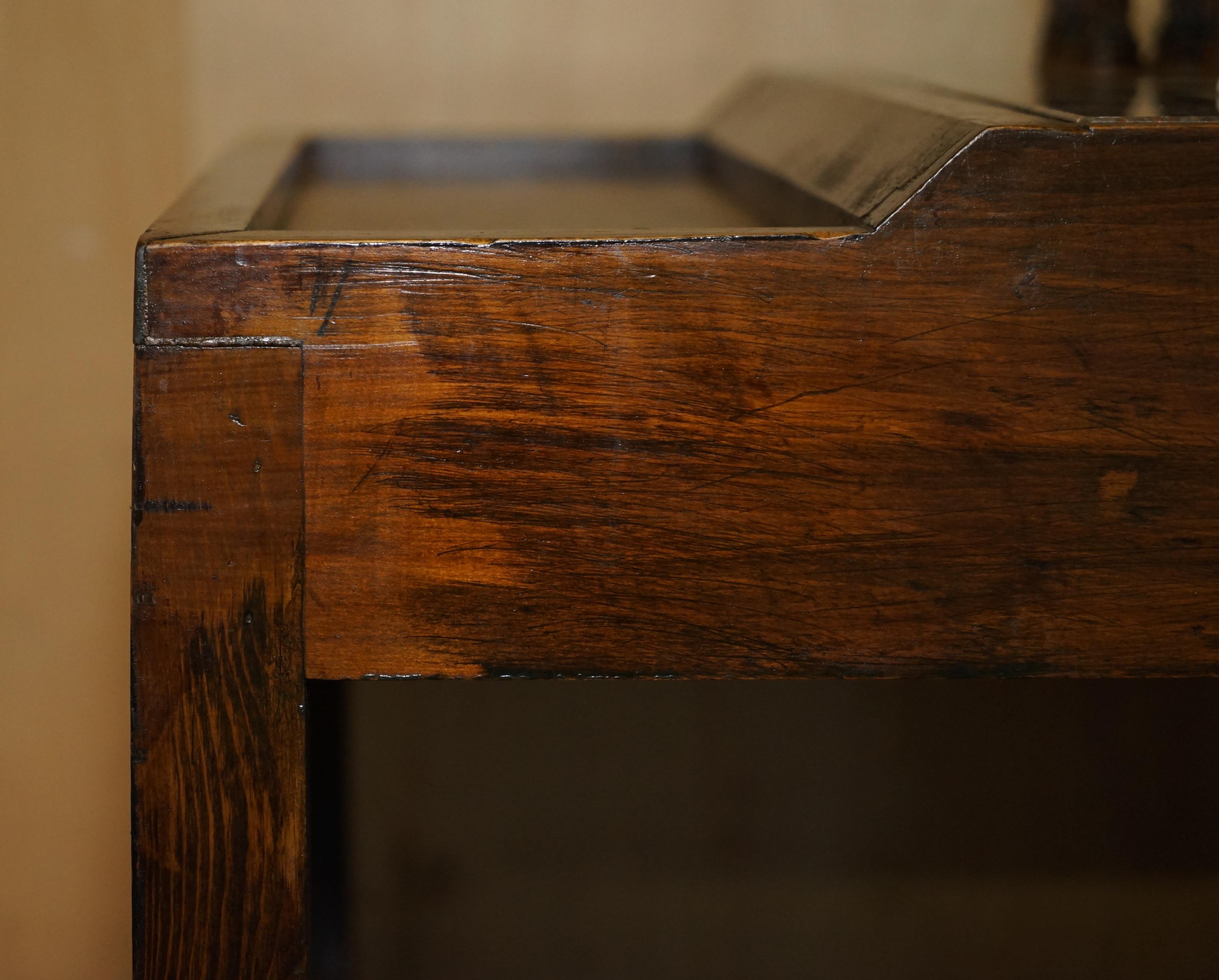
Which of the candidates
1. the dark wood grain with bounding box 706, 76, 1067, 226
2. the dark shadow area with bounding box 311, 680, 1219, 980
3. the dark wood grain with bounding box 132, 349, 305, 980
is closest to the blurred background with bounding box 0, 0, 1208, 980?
the dark shadow area with bounding box 311, 680, 1219, 980

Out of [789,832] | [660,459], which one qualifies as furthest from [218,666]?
[789,832]

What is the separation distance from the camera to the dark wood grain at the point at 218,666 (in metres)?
0.42

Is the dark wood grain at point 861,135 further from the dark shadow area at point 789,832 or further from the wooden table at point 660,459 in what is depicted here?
the dark shadow area at point 789,832

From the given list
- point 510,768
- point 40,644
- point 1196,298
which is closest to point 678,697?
point 510,768

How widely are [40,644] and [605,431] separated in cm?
84

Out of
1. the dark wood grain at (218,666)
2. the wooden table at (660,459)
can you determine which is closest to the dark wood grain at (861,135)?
the wooden table at (660,459)

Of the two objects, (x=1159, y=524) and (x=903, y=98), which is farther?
(x=903, y=98)

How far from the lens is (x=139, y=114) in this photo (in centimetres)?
104

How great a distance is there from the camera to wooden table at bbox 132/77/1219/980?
1.38 feet

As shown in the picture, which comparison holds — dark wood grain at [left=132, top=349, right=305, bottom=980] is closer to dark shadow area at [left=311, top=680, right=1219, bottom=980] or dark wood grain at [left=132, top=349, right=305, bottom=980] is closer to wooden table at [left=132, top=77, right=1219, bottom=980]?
wooden table at [left=132, top=77, right=1219, bottom=980]

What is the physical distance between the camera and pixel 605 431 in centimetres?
43

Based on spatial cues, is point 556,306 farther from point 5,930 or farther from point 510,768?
point 5,930

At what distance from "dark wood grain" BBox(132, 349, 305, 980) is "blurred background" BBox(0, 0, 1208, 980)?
579 millimetres

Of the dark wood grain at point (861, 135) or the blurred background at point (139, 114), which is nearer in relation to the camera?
the dark wood grain at point (861, 135)
